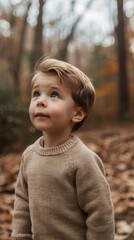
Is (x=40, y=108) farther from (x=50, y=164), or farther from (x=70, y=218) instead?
(x=70, y=218)

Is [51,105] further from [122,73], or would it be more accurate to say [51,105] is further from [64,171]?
[122,73]

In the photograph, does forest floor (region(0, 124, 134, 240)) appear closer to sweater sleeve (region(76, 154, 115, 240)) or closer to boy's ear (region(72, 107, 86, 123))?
sweater sleeve (region(76, 154, 115, 240))

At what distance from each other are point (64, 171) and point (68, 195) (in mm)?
128

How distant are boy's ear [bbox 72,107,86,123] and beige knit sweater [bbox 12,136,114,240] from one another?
0.34 feet

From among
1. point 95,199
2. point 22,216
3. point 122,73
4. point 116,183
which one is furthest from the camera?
point 122,73

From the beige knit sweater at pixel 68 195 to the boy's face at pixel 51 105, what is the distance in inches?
5.1

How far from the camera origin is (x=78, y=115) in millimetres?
1898

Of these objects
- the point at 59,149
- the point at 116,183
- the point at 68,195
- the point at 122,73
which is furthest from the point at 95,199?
the point at 122,73

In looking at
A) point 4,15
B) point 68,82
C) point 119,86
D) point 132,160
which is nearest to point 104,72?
point 119,86

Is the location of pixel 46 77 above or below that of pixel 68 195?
above

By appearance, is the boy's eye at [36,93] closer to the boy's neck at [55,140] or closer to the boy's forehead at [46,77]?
the boy's forehead at [46,77]

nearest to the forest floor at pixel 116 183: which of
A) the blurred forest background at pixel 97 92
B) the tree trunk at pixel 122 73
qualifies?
the blurred forest background at pixel 97 92

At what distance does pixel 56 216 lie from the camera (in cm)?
181

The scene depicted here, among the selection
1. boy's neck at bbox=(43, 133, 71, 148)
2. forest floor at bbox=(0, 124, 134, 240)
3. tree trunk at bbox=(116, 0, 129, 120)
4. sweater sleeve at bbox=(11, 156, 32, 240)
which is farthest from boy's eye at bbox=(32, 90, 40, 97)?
tree trunk at bbox=(116, 0, 129, 120)
